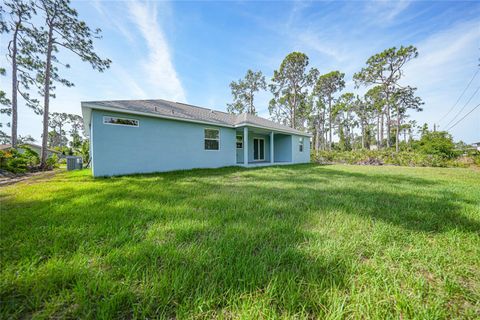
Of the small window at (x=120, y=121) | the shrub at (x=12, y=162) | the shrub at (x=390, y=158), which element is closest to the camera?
the small window at (x=120, y=121)

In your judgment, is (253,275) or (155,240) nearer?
(253,275)

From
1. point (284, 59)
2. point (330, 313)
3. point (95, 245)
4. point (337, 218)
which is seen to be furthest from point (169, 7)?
point (284, 59)

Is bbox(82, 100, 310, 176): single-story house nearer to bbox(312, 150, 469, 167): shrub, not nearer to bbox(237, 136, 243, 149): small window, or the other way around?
bbox(237, 136, 243, 149): small window

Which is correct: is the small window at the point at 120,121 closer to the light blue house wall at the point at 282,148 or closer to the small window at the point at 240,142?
the small window at the point at 240,142

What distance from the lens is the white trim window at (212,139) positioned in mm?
9211

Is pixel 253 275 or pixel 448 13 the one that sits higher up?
pixel 448 13

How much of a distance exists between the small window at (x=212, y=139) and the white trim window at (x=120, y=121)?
329cm

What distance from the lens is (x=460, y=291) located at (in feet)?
3.91

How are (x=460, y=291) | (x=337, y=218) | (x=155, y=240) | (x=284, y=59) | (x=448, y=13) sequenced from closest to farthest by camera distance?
(x=460, y=291) < (x=155, y=240) < (x=337, y=218) < (x=448, y=13) < (x=284, y=59)

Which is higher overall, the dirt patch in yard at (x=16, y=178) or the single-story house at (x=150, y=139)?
the single-story house at (x=150, y=139)

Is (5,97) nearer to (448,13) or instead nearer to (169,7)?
(169,7)

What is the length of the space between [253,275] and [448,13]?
1447cm

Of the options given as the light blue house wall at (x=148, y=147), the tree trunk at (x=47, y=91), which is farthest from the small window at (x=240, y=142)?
the tree trunk at (x=47, y=91)

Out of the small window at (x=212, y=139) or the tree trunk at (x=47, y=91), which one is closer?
the small window at (x=212, y=139)
